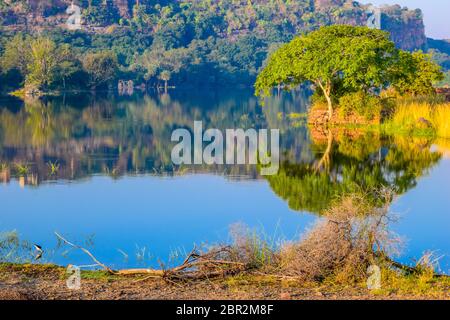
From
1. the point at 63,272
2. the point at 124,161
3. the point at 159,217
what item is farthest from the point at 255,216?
the point at 124,161

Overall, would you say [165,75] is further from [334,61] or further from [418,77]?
[334,61]

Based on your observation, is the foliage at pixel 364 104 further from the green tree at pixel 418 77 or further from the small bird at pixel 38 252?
the small bird at pixel 38 252

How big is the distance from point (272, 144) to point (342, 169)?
6241 mm

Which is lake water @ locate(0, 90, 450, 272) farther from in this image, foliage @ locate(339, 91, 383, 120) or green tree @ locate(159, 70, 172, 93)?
green tree @ locate(159, 70, 172, 93)

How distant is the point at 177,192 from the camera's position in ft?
47.4

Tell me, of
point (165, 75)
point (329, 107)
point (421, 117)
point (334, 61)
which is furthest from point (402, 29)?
point (421, 117)

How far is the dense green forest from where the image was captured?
7425 cm

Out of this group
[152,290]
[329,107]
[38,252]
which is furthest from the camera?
[329,107]

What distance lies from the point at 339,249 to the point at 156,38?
11564cm

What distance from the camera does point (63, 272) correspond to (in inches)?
307

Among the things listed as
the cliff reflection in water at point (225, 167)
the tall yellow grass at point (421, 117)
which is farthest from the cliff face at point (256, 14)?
the tall yellow grass at point (421, 117)

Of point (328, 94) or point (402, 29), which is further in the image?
point (402, 29)

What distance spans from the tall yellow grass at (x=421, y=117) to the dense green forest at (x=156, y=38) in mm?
47546

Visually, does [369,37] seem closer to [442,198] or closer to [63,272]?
[442,198]
